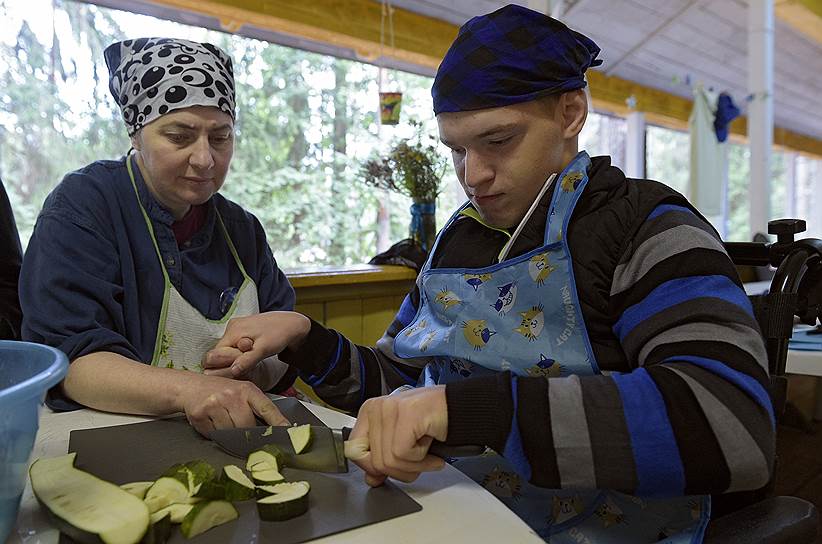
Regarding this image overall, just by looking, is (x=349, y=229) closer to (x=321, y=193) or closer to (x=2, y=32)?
(x=321, y=193)

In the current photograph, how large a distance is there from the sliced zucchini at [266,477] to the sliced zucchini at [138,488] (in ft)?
0.37

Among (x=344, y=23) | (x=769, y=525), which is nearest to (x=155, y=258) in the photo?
(x=769, y=525)

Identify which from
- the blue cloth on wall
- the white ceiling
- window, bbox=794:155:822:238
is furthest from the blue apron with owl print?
window, bbox=794:155:822:238

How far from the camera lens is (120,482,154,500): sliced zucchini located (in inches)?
26.1

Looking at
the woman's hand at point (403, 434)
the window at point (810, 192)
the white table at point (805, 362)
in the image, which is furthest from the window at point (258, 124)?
the window at point (810, 192)

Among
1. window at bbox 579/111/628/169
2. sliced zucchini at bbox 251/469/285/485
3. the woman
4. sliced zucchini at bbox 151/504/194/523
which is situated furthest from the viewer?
window at bbox 579/111/628/169

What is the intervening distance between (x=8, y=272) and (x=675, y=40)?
5.13 meters

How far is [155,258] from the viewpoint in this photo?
4.21ft

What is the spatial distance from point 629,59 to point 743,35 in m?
1.32

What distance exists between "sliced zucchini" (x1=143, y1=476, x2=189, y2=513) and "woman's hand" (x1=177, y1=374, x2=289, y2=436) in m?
0.22

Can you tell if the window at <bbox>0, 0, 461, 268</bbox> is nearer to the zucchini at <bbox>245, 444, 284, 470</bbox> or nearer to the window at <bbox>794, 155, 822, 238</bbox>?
the zucchini at <bbox>245, 444, 284, 470</bbox>

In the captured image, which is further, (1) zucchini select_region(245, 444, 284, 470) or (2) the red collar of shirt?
(2) the red collar of shirt

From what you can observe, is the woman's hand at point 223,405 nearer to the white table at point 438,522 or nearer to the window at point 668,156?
the white table at point 438,522

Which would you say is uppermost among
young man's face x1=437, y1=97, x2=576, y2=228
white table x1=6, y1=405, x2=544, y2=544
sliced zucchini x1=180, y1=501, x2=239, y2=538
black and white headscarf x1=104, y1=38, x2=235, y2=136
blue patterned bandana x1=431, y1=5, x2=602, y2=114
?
black and white headscarf x1=104, y1=38, x2=235, y2=136
